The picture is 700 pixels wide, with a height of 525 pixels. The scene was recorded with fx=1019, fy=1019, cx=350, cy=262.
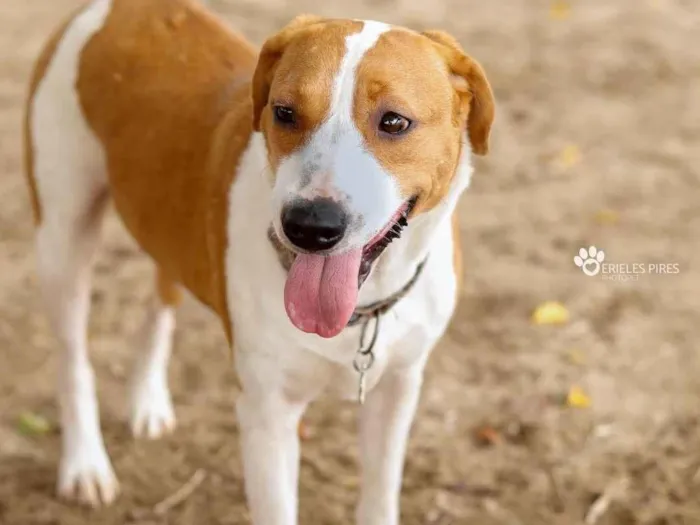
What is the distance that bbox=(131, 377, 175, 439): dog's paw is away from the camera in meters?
3.25

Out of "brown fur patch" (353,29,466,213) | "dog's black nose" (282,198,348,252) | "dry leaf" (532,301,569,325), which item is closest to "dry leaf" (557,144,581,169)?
"dry leaf" (532,301,569,325)

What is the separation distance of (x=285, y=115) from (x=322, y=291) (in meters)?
0.35

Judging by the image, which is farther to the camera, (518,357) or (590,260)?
(590,260)

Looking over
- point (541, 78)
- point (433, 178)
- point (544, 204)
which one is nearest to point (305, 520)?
point (433, 178)

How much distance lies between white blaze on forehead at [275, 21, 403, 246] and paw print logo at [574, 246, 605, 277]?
6.92 ft

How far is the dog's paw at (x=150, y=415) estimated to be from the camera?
128 inches

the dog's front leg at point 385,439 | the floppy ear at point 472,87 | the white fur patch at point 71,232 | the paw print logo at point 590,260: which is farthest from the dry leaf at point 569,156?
the floppy ear at point 472,87

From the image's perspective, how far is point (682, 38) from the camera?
18.3 feet

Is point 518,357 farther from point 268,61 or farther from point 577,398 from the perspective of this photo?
point 268,61

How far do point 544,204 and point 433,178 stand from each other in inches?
93.3

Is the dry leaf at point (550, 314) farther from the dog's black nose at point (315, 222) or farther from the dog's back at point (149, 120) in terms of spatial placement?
the dog's black nose at point (315, 222)

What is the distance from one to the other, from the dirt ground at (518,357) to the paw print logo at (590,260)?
0.11 ft

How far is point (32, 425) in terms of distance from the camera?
10.7ft

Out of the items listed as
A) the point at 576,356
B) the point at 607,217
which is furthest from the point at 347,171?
the point at 607,217
